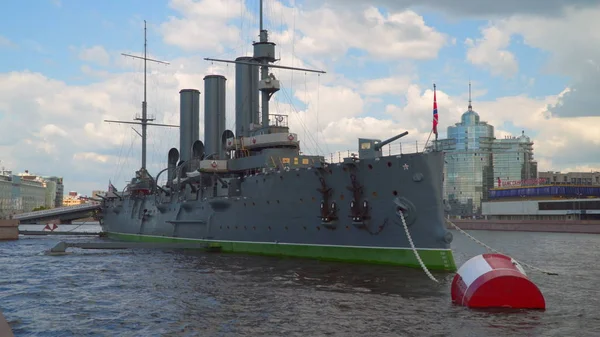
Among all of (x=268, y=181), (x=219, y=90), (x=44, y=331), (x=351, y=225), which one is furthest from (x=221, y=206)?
(x=44, y=331)

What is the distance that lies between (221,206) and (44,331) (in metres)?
19.3

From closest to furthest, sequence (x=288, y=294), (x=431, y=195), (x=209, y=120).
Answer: (x=288, y=294), (x=431, y=195), (x=209, y=120)

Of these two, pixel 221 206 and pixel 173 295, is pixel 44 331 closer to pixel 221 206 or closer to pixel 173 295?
pixel 173 295

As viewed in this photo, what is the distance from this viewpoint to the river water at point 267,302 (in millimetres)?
13016

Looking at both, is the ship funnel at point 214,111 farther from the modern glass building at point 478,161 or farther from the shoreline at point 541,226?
the modern glass building at point 478,161

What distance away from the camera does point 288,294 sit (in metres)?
17.6

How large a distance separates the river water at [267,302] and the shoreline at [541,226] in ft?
181

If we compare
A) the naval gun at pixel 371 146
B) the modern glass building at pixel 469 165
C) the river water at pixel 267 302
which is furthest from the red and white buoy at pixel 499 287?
the modern glass building at pixel 469 165

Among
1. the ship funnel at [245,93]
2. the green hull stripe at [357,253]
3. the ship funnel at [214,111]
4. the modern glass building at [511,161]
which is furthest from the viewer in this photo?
the modern glass building at [511,161]

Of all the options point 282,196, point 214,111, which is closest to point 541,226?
point 214,111

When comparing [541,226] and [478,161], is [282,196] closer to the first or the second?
[541,226]

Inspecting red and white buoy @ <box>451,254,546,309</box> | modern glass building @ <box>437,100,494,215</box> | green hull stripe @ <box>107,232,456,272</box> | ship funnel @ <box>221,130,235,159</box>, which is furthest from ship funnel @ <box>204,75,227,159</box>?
modern glass building @ <box>437,100,494,215</box>

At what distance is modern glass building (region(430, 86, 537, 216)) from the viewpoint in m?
144

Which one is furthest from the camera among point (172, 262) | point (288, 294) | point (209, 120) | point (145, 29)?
point (145, 29)
